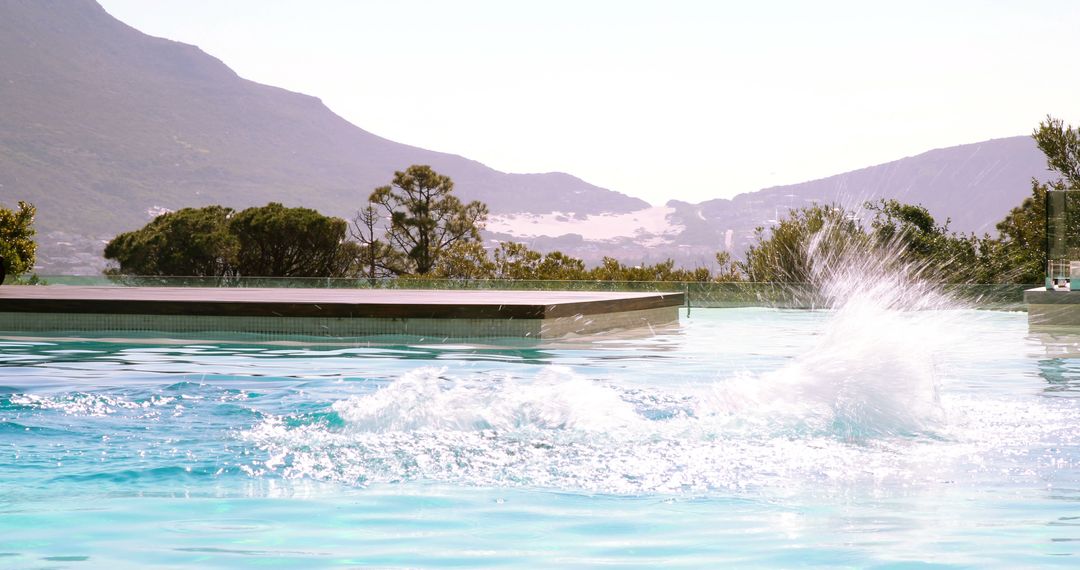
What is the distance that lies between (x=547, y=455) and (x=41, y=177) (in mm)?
100067

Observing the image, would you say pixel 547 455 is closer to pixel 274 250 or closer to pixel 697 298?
pixel 697 298

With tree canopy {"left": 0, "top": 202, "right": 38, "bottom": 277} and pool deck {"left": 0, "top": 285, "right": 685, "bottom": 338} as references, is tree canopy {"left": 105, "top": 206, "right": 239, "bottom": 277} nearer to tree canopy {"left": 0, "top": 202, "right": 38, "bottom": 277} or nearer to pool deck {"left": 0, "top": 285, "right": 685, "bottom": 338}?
tree canopy {"left": 0, "top": 202, "right": 38, "bottom": 277}

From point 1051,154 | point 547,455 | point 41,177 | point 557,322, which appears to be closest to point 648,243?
point 41,177

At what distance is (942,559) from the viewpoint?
12.4 feet

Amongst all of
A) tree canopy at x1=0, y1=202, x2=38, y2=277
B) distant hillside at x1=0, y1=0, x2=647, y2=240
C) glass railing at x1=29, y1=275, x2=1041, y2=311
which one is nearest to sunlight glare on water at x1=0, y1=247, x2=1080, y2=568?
glass railing at x1=29, y1=275, x2=1041, y2=311

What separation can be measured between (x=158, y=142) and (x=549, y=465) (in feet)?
388

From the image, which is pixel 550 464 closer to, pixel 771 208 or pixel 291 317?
pixel 291 317

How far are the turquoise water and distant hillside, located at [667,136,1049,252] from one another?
9480cm

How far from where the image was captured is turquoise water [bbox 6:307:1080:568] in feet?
13.0

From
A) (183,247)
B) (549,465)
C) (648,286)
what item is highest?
(183,247)

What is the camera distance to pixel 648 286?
70.8 feet

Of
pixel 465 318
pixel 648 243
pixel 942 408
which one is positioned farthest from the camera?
pixel 648 243

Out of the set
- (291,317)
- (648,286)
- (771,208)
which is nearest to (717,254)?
(648,286)

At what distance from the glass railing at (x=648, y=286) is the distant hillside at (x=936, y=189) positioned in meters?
80.1
